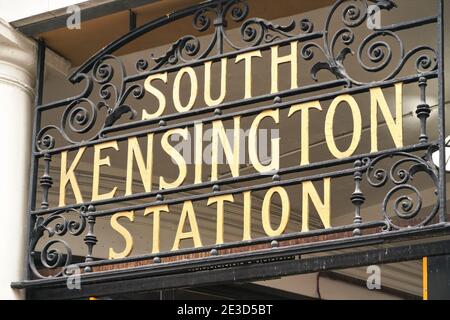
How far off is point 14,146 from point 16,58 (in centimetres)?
57

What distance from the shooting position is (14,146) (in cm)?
766

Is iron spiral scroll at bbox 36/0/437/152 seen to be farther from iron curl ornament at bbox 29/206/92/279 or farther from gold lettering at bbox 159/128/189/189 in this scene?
iron curl ornament at bbox 29/206/92/279

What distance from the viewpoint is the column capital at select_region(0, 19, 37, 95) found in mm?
7730

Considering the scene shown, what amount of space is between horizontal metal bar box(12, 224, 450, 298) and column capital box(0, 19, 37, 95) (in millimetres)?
1313

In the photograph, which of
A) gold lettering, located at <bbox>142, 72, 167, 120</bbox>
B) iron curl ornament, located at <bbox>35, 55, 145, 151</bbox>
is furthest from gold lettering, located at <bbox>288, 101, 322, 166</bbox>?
iron curl ornament, located at <bbox>35, 55, 145, 151</bbox>

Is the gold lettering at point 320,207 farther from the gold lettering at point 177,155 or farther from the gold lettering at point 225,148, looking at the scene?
the gold lettering at point 177,155

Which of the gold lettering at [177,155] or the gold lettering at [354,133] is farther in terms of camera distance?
the gold lettering at [177,155]

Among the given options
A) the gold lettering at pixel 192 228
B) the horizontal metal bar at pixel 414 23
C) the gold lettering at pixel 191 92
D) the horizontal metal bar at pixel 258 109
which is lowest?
the gold lettering at pixel 192 228

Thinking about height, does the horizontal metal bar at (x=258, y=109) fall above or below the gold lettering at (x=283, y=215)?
above

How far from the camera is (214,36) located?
729cm

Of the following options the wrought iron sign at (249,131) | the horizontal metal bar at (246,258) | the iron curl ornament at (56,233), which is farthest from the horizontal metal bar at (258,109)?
the horizontal metal bar at (246,258)

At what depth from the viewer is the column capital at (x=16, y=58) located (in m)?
7.73

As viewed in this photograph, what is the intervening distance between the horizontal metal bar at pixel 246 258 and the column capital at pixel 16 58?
1.31 metres

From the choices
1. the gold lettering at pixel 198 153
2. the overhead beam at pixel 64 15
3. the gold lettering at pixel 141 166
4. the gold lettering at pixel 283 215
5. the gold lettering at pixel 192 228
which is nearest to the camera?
the gold lettering at pixel 283 215
